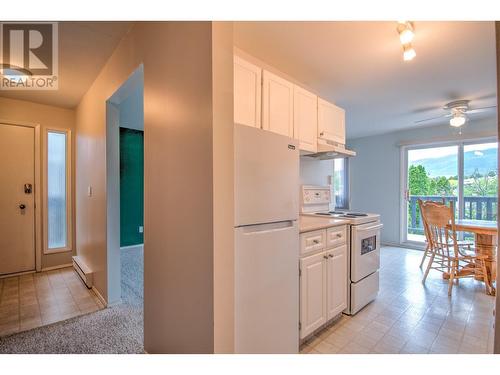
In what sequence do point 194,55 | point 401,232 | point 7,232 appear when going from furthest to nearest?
point 401,232, point 7,232, point 194,55

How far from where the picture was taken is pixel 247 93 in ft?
5.79

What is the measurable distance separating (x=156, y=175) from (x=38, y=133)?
3.10 m

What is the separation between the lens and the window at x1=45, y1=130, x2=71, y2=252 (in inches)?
136

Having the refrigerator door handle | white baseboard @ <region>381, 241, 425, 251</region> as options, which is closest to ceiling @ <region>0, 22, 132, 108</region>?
the refrigerator door handle

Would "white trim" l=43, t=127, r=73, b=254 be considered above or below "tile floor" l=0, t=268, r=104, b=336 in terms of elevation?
above

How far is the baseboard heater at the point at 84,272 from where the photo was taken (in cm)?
272

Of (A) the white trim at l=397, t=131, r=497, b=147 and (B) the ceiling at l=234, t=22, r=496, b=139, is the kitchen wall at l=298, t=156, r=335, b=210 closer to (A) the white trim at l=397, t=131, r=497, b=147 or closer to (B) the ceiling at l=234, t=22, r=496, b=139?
(B) the ceiling at l=234, t=22, r=496, b=139

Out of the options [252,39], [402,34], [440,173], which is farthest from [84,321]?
[440,173]

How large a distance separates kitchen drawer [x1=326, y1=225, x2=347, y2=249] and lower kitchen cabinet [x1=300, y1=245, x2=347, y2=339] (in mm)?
46

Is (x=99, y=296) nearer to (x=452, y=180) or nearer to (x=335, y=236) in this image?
(x=335, y=236)

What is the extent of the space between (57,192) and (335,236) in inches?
155
